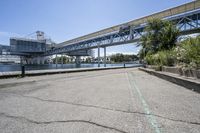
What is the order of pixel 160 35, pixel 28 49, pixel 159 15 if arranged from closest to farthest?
pixel 160 35
pixel 159 15
pixel 28 49

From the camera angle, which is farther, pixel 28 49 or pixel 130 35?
pixel 28 49

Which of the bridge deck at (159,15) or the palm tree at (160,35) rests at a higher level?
the bridge deck at (159,15)

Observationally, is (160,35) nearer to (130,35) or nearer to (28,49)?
(130,35)

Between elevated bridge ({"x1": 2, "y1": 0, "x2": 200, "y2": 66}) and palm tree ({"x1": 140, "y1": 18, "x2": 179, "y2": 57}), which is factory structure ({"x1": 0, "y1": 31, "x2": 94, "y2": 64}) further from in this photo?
palm tree ({"x1": 140, "y1": 18, "x2": 179, "y2": 57})

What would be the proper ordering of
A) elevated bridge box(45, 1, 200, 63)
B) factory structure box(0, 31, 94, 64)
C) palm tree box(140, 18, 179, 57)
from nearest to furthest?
palm tree box(140, 18, 179, 57), elevated bridge box(45, 1, 200, 63), factory structure box(0, 31, 94, 64)

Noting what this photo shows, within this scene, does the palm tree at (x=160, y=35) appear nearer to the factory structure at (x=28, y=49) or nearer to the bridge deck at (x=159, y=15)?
the bridge deck at (x=159, y=15)

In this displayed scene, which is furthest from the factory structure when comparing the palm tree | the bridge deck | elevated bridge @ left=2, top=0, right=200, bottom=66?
the palm tree

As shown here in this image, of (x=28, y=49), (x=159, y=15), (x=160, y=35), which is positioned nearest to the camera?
(x=160, y=35)

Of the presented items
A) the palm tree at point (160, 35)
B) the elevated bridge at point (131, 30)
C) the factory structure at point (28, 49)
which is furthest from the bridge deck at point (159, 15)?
the factory structure at point (28, 49)

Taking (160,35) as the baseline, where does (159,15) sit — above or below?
above

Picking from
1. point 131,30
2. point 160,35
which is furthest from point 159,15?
point 160,35

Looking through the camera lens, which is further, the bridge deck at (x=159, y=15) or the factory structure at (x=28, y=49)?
the factory structure at (x=28, y=49)

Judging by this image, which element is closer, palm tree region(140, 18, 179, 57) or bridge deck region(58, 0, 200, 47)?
palm tree region(140, 18, 179, 57)

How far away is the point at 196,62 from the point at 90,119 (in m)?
6.06
